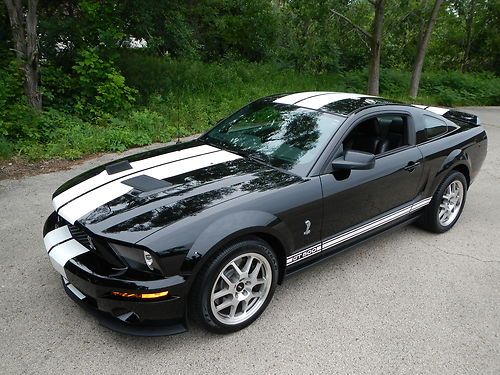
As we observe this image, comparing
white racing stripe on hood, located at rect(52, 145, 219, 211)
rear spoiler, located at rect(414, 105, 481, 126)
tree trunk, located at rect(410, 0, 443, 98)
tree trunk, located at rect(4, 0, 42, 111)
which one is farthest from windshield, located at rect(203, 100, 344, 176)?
tree trunk, located at rect(410, 0, 443, 98)

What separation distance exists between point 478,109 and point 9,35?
42.5ft

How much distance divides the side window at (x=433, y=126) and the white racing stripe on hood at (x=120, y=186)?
1.95 m

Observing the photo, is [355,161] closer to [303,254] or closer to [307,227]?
[307,227]

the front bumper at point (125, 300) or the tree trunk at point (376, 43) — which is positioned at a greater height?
the tree trunk at point (376, 43)

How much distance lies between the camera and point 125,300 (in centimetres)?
235

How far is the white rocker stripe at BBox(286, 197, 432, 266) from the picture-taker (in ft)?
9.83

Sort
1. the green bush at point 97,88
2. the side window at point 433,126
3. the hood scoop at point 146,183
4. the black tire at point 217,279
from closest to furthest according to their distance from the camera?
the black tire at point 217,279, the hood scoop at point 146,183, the side window at point 433,126, the green bush at point 97,88

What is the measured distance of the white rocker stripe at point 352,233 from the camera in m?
3.00

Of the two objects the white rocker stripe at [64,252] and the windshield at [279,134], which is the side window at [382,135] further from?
the white rocker stripe at [64,252]

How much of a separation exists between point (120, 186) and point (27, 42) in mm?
5649

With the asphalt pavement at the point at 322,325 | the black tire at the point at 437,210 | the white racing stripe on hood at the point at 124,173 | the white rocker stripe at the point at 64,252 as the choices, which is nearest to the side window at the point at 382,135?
the black tire at the point at 437,210

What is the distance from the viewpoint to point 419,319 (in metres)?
2.96

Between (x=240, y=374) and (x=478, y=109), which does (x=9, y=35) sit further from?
(x=478, y=109)

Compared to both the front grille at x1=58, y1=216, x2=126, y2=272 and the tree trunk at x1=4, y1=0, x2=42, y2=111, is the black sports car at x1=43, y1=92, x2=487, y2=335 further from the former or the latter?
the tree trunk at x1=4, y1=0, x2=42, y2=111
